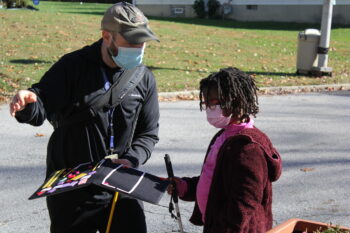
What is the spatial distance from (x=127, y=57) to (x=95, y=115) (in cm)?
33

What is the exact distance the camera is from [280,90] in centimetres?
1112

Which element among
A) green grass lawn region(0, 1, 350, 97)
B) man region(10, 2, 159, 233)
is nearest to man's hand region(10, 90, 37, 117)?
man region(10, 2, 159, 233)

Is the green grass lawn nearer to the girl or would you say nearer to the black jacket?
the black jacket

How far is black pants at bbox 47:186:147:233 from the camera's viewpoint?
2848 mm

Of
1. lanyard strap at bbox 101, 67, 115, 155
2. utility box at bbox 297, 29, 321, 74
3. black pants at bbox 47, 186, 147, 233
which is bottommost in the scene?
utility box at bbox 297, 29, 321, 74

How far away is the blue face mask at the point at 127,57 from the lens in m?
2.77

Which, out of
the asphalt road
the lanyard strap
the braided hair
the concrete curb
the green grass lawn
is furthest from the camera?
the green grass lawn

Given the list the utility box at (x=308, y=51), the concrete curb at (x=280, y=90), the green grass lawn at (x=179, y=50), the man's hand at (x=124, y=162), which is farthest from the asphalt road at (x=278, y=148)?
the utility box at (x=308, y=51)

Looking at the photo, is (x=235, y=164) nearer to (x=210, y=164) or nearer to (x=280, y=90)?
(x=210, y=164)

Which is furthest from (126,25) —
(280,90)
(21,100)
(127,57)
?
(280,90)

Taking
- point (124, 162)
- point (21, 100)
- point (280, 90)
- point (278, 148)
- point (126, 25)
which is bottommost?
point (280, 90)

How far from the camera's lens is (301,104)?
991 centimetres

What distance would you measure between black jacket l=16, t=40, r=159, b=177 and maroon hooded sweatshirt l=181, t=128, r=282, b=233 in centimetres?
55

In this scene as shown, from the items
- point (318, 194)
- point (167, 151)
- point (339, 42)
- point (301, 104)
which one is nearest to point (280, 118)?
point (301, 104)
